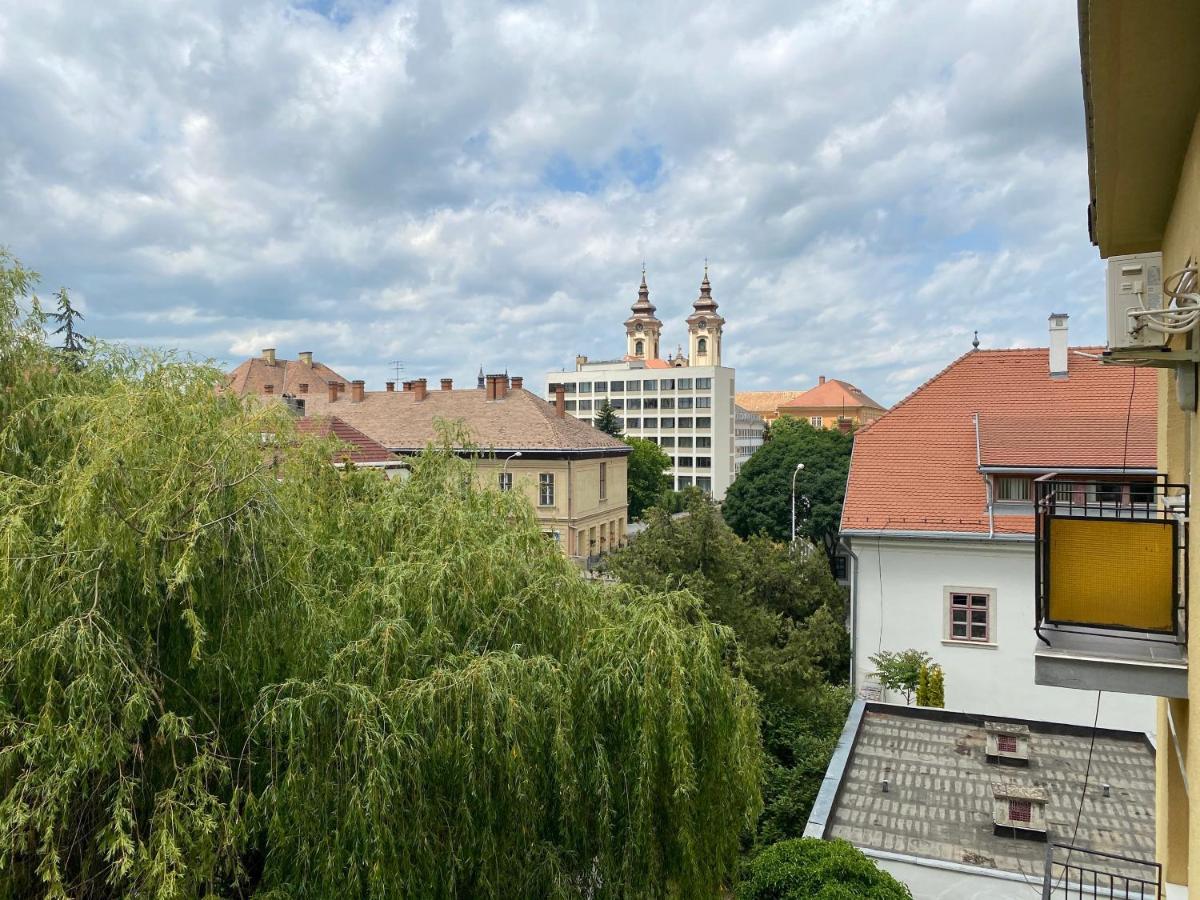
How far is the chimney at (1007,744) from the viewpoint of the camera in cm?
1241

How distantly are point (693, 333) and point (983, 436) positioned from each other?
8972cm

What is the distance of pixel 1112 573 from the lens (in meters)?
3.88

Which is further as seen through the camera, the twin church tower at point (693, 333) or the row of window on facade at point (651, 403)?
the twin church tower at point (693, 333)

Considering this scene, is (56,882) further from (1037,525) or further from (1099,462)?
(1099,462)

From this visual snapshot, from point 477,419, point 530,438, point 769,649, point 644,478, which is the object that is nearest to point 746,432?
point 644,478

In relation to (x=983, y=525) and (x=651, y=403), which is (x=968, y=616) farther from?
(x=651, y=403)

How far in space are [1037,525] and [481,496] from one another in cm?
550

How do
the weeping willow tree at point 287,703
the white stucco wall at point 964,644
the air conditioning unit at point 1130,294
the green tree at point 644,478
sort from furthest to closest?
the green tree at point 644,478, the white stucco wall at point 964,644, the weeping willow tree at point 287,703, the air conditioning unit at point 1130,294

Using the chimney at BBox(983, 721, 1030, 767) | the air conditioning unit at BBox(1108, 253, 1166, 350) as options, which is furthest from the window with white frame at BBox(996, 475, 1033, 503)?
the air conditioning unit at BBox(1108, 253, 1166, 350)

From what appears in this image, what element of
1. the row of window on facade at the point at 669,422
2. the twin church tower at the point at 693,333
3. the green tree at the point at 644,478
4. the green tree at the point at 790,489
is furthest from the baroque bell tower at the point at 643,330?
Result: the green tree at the point at 790,489

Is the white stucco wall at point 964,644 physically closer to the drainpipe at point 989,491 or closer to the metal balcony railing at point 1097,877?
the drainpipe at point 989,491

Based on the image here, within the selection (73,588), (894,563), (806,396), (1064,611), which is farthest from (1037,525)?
(806,396)

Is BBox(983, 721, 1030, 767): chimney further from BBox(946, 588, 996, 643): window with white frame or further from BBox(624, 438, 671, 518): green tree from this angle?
BBox(624, 438, 671, 518): green tree

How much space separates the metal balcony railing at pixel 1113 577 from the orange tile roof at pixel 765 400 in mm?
125575
